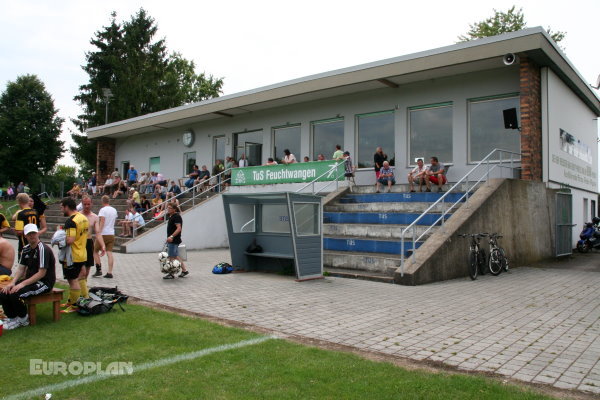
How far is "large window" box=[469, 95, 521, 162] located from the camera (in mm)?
15203

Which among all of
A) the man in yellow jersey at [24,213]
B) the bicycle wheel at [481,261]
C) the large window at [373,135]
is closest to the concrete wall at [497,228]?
the bicycle wheel at [481,261]

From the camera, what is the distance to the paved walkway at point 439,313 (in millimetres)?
5004

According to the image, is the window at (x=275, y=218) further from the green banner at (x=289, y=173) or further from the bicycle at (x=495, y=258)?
the bicycle at (x=495, y=258)

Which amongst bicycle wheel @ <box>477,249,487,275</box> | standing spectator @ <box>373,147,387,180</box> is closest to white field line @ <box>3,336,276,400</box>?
bicycle wheel @ <box>477,249,487,275</box>

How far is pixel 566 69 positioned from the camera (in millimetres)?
14922

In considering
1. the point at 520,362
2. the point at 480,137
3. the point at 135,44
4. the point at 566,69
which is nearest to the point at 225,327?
the point at 520,362

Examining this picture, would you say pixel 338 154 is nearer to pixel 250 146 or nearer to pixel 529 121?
pixel 250 146

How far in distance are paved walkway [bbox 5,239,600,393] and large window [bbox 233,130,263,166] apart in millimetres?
11522

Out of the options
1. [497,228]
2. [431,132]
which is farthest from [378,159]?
[497,228]

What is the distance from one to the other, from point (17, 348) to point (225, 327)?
2.39 meters

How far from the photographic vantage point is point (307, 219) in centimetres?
1070

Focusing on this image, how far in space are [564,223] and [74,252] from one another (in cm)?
1526

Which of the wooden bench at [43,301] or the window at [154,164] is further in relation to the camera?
the window at [154,164]

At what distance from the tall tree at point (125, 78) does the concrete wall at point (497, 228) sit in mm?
36040
